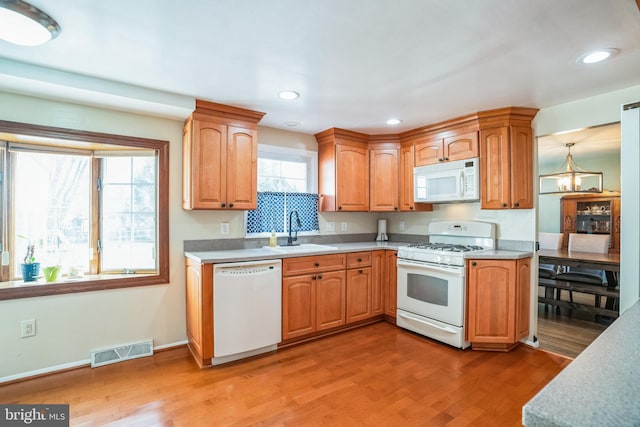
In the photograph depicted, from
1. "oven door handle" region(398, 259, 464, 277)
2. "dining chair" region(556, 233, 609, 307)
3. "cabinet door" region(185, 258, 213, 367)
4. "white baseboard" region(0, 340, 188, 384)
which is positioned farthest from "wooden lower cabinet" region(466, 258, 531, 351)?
"white baseboard" region(0, 340, 188, 384)

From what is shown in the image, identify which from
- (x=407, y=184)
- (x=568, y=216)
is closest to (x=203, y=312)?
(x=407, y=184)

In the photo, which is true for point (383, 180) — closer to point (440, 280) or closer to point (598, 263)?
point (440, 280)

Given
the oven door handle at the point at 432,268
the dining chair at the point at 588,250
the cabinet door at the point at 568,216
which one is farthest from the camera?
the cabinet door at the point at 568,216

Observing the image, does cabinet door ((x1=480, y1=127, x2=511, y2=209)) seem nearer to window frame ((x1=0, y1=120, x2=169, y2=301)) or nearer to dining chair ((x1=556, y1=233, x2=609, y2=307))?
dining chair ((x1=556, y1=233, x2=609, y2=307))

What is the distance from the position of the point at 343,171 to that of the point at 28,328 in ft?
10.4

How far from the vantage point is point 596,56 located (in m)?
2.00

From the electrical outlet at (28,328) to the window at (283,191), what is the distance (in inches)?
73.1

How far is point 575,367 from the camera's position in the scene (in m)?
0.66

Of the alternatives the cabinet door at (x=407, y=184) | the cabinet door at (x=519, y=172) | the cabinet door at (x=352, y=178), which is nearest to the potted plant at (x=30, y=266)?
the cabinet door at (x=352, y=178)

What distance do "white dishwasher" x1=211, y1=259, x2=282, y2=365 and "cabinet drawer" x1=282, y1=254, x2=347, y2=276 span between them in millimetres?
92

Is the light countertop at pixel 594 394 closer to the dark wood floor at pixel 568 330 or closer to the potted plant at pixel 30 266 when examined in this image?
the dark wood floor at pixel 568 330

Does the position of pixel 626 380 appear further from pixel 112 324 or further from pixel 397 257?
pixel 112 324

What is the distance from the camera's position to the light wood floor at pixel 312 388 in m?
1.97

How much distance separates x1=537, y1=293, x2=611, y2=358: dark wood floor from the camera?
3.00 metres
